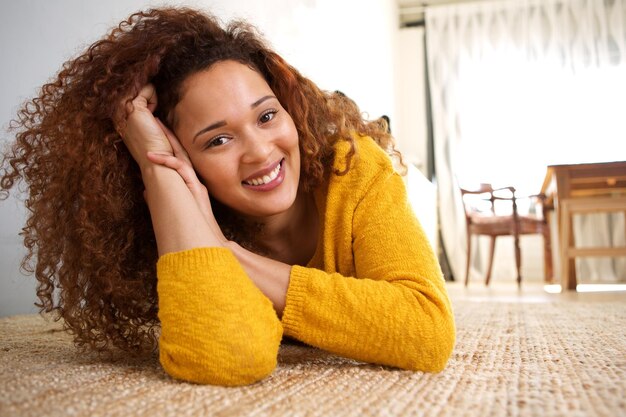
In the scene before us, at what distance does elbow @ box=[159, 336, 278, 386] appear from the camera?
0.77m

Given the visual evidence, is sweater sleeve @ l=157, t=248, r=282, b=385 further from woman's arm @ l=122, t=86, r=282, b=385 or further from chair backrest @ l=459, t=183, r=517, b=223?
chair backrest @ l=459, t=183, r=517, b=223

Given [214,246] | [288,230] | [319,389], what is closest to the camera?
[319,389]

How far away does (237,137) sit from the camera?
979mm

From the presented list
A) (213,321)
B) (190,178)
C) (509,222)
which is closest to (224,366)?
(213,321)

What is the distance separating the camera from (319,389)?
29.4 inches

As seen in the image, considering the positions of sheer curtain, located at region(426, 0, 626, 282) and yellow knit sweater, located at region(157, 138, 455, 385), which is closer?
yellow knit sweater, located at region(157, 138, 455, 385)

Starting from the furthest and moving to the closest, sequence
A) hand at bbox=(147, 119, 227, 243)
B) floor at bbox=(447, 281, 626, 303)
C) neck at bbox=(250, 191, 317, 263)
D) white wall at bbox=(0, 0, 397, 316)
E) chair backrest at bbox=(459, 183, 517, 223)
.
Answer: chair backrest at bbox=(459, 183, 517, 223), floor at bbox=(447, 281, 626, 303), white wall at bbox=(0, 0, 397, 316), neck at bbox=(250, 191, 317, 263), hand at bbox=(147, 119, 227, 243)

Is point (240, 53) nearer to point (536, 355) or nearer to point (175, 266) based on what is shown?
point (175, 266)

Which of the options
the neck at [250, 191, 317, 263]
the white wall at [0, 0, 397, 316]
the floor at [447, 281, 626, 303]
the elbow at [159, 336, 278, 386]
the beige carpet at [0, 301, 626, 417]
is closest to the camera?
the beige carpet at [0, 301, 626, 417]

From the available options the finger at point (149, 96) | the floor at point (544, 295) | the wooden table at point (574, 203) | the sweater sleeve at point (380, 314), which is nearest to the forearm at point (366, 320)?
the sweater sleeve at point (380, 314)

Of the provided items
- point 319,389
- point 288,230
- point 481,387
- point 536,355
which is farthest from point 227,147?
point 536,355

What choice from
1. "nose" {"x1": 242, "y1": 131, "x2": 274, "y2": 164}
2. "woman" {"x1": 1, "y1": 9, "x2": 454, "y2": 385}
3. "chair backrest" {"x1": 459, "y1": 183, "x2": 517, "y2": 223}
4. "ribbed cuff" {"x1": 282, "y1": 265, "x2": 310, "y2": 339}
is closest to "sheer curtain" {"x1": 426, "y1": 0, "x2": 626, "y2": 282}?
"chair backrest" {"x1": 459, "y1": 183, "x2": 517, "y2": 223}

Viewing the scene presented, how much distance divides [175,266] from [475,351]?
599mm

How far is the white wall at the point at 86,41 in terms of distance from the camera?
1.69m
